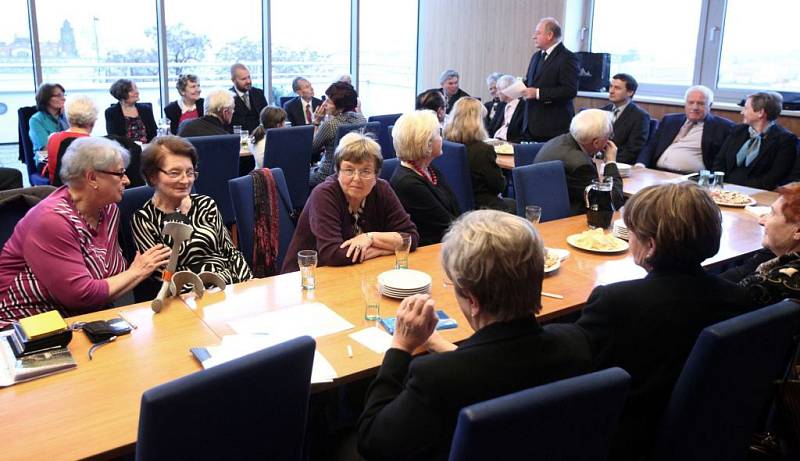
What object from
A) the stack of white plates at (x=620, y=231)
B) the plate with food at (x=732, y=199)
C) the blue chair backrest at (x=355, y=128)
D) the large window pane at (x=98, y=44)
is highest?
the large window pane at (x=98, y=44)

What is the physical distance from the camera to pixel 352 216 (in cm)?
300

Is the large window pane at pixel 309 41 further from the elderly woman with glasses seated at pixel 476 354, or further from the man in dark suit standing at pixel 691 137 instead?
the elderly woman with glasses seated at pixel 476 354

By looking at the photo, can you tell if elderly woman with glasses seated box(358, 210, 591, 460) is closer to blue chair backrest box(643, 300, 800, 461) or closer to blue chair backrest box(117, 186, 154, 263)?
blue chair backrest box(643, 300, 800, 461)

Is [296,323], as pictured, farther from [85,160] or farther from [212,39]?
[212,39]

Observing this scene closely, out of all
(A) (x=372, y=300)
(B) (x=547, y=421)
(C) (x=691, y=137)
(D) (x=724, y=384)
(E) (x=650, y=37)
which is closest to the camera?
(B) (x=547, y=421)

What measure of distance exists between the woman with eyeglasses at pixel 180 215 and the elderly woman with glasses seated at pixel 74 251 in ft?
0.50

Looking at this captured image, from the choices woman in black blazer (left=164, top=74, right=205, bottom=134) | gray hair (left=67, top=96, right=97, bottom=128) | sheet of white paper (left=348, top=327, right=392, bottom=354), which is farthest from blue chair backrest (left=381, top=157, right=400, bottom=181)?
woman in black blazer (left=164, top=74, right=205, bottom=134)

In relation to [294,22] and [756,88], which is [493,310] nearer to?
[756,88]

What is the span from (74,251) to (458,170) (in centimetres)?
252

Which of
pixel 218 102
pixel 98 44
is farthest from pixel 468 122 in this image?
pixel 98 44

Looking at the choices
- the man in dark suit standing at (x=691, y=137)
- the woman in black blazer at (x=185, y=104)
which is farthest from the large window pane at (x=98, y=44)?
the man in dark suit standing at (x=691, y=137)

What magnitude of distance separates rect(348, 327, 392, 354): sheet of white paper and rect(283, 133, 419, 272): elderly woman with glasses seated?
24.4 inches

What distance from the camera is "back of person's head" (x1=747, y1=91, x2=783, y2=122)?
16.1 feet

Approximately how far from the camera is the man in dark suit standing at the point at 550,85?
5938 millimetres
